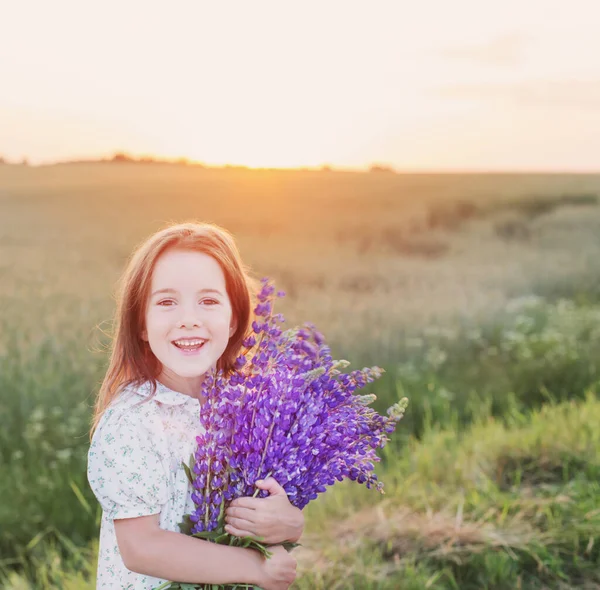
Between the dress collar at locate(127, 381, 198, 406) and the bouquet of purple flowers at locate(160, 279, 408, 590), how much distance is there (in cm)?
16

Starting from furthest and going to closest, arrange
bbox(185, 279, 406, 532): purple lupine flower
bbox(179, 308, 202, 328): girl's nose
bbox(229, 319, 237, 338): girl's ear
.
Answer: bbox(229, 319, 237, 338): girl's ear, bbox(179, 308, 202, 328): girl's nose, bbox(185, 279, 406, 532): purple lupine flower

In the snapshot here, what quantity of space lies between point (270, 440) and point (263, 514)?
170 millimetres

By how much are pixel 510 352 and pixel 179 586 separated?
498 cm

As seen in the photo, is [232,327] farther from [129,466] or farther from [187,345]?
[129,466]

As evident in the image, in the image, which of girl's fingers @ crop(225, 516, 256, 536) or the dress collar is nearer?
girl's fingers @ crop(225, 516, 256, 536)

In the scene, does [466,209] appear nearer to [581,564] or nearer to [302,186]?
[302,186]

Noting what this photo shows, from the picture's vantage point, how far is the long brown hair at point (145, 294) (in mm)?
2189

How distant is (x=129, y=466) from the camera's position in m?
2.01

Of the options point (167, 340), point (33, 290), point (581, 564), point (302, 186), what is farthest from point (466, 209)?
point (167, 340)

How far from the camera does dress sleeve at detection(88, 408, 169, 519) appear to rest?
2.00 meters

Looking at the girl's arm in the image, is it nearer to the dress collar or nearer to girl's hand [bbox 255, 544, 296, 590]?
girl's hand [bbox 255, 544, 296, 590]

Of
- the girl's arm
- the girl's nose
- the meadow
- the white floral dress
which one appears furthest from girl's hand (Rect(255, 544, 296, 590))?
the meadow

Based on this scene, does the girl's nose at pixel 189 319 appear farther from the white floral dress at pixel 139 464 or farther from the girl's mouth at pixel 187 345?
the white floral dress at pixel 139 464

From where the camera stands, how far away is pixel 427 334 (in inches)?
265
